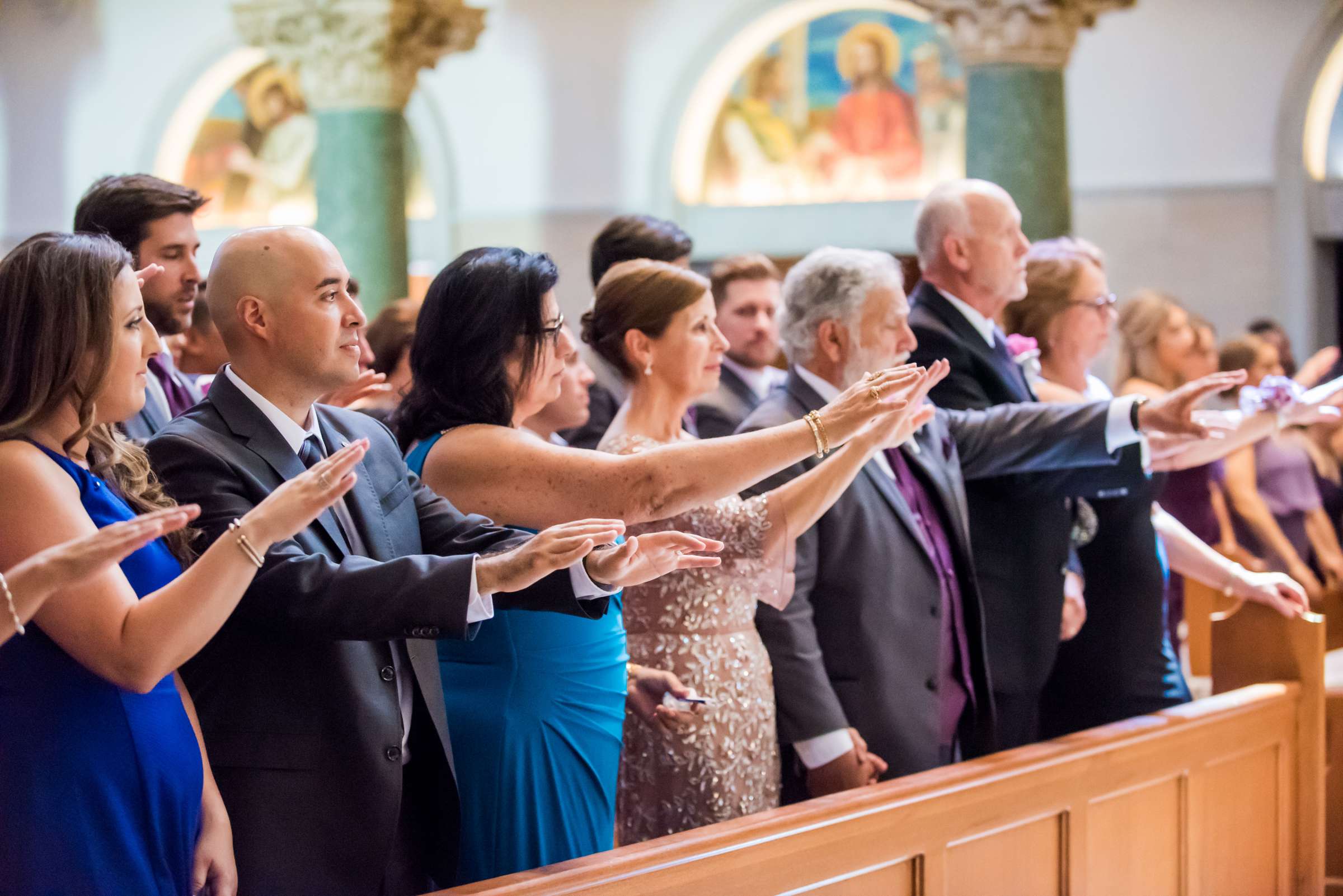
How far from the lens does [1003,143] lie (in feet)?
24.7

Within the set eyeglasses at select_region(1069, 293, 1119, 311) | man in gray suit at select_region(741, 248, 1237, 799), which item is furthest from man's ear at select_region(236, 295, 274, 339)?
eyeglasses at select_region(1069, 293, 1119, 311)

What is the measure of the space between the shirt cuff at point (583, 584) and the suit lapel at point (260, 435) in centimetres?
35

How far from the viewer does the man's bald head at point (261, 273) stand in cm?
235

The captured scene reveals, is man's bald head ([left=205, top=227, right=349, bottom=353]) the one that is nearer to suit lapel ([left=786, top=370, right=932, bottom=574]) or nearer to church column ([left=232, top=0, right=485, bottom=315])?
suit lapel ([left=786, top=370, right=932, bottom=574])

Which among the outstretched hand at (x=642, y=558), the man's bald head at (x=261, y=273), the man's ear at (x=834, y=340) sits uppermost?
the man's bald head at (x=261, y=273)

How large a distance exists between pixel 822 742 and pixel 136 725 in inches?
61.6

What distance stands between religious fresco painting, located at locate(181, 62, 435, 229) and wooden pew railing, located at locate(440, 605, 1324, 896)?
10.7 metres

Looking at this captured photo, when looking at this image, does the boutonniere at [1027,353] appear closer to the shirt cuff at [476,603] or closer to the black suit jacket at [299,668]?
the black suit jacket at [299,668]

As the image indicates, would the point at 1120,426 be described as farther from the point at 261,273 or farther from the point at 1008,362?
the point at 261,273

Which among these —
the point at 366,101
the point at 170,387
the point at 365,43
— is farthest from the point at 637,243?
the point at 365,43

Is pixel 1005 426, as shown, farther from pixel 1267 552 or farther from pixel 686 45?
pixel 686 45

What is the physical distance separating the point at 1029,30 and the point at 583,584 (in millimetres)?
6036

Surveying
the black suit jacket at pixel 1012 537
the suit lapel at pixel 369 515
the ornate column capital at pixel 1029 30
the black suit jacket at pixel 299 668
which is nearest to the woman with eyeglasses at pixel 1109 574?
the black suit jacket at pixel 1012 537

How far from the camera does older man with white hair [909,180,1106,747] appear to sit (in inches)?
146
